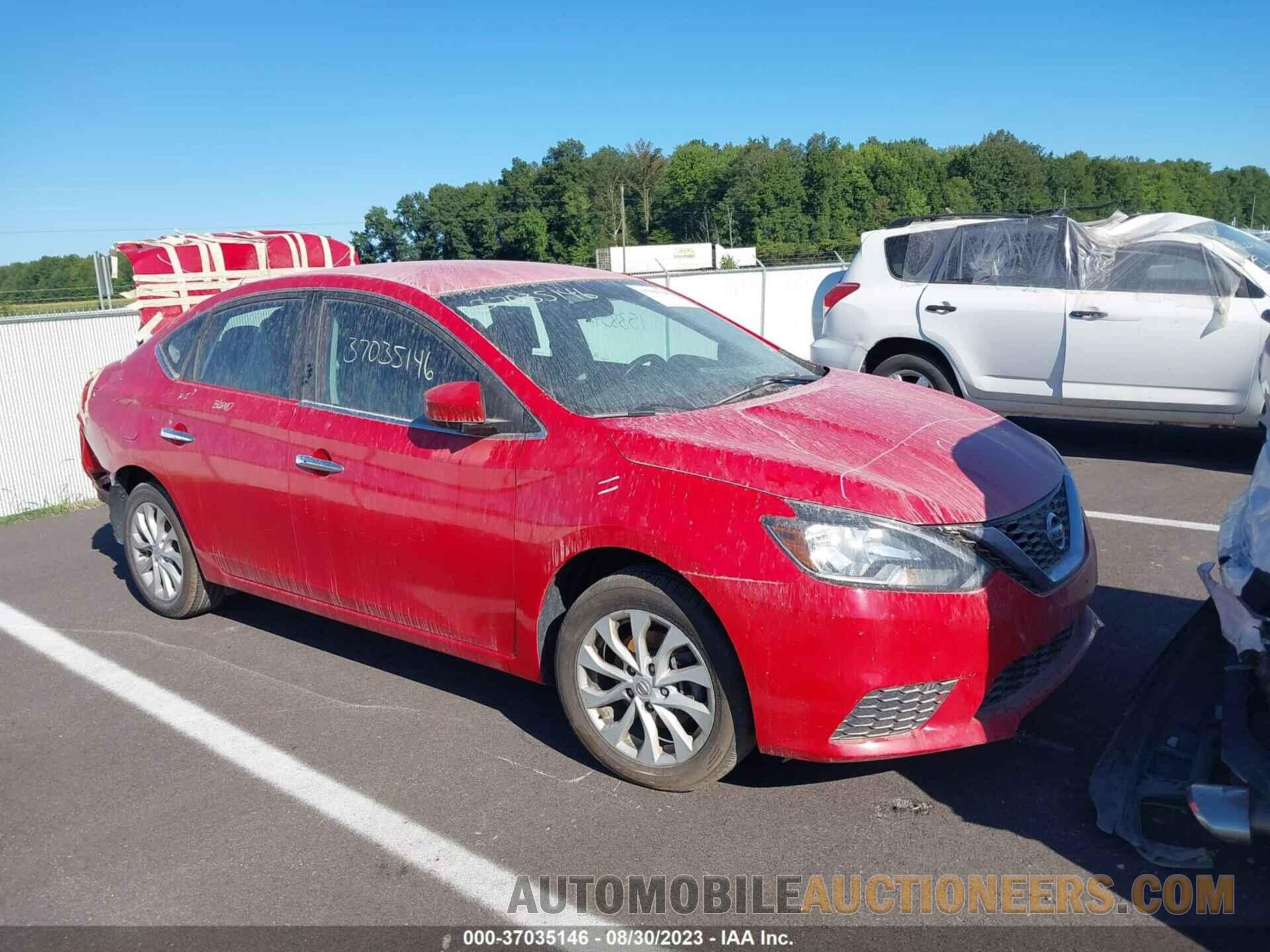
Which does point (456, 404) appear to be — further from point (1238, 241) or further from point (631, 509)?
point (1238, 241)

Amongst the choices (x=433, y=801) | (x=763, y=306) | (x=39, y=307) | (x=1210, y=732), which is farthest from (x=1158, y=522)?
(x=39, y=307)

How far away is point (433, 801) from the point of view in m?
3.61

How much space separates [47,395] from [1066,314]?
7.89 metres

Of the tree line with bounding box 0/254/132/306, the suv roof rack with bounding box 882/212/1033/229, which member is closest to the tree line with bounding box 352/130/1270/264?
the tree line with bounding box 0/254/132/306

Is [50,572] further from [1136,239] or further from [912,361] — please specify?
[1136,239]

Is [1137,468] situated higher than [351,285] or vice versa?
[351,285]

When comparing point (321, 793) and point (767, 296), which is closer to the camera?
point (321, 793)

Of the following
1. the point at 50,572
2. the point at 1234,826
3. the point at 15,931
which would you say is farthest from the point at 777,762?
the point at 50,572

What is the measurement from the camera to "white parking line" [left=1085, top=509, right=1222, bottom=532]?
6.18m

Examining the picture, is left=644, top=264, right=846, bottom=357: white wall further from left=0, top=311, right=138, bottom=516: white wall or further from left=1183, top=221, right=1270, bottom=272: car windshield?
left=0, top=311, right=138, bottom=516: white wall

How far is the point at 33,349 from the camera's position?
8523mm

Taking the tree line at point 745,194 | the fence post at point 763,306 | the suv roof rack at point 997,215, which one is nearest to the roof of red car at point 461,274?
the suv roof rack at point 997,215

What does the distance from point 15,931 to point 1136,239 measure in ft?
26.1

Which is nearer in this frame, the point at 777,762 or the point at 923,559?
the point at 923,559
